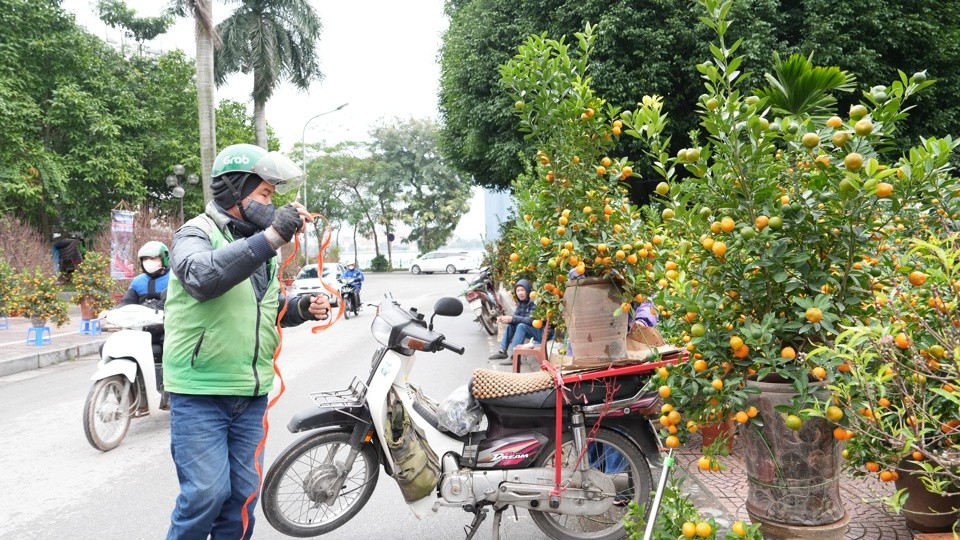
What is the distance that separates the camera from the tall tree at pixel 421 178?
43094 millimetres

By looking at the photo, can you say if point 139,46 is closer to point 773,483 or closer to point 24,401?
point 24,401

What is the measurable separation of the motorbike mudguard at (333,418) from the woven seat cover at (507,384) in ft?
1.86

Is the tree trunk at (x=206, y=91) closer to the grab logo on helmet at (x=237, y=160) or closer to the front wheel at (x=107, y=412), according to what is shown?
the front wheel at (x=107, y=412)

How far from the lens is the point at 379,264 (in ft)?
147

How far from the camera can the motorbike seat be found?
323 cm

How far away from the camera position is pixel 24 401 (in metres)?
7.08

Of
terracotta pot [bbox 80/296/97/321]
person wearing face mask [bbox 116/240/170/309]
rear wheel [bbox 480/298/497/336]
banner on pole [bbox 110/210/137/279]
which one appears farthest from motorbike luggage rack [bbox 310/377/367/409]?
banner on pole [bbox 110/210/137/279]

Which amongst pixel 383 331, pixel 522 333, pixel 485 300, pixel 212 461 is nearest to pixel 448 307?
pixel 383 331

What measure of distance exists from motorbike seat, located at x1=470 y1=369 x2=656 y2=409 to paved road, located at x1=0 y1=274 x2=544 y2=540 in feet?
2.82

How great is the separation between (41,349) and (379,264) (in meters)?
35.0

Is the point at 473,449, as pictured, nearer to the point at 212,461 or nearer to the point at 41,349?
the point at 212,461

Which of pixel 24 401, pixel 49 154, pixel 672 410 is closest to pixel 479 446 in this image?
pixel 672 410

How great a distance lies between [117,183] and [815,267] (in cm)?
2360

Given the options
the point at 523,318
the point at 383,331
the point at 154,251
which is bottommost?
the point at 523,318
